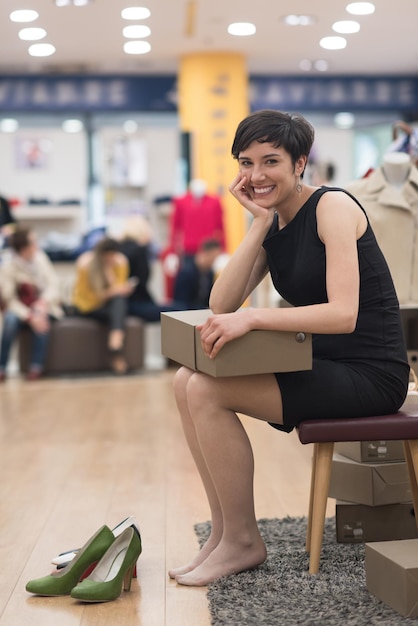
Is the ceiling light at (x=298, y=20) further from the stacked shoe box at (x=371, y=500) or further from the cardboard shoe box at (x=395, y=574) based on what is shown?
the cardboard shoe box at (x=395, y=574)

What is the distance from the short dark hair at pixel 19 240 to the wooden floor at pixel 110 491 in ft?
5.55

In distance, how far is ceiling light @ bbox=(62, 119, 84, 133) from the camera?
1135 cm

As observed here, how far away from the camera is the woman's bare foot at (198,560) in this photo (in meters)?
2.51

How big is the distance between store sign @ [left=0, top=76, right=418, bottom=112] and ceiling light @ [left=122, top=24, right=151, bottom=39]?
2057 mm

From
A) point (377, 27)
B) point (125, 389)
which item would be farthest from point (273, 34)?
point (125, 389)

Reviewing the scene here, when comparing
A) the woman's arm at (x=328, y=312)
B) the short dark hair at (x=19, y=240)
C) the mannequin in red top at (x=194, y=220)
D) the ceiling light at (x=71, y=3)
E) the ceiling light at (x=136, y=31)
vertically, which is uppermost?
the ceiling light at (x=136, y=31)

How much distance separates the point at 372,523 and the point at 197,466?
62cm

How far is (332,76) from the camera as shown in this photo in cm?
1159

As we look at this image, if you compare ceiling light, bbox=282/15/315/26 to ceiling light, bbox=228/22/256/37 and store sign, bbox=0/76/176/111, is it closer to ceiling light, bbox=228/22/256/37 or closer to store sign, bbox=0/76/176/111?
ceiling light, bbox=228/22/256/37

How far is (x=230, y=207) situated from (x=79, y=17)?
2677 mm

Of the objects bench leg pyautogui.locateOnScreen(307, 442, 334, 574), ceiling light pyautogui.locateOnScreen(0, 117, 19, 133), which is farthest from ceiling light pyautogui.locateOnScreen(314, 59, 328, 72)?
bench leg pyautogui.locateOnScreen(307, 442, 334, 574)

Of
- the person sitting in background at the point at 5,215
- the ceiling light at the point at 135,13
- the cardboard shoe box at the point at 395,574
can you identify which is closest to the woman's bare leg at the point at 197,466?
the cardboard shoe box at the point at 395,574

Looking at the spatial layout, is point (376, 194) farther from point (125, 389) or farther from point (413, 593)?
point (125, 389)

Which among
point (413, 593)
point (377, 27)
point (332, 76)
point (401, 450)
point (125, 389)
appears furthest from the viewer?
point (332, 76)
